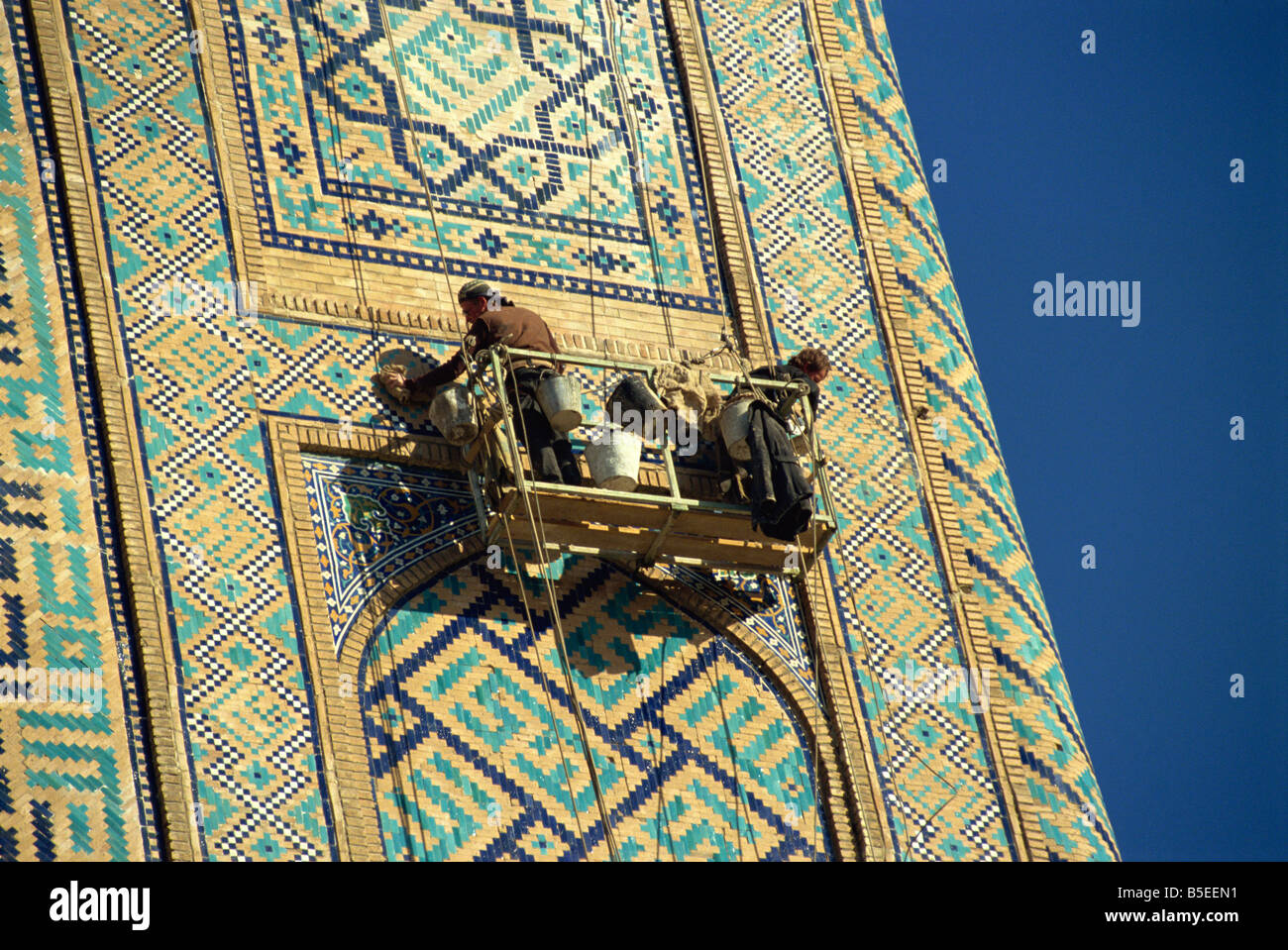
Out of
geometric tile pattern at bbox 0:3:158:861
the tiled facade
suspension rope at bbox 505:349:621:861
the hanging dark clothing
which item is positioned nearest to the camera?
geometric tile pattern at bbox 0:3:158:861

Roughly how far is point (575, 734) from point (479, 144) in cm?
282

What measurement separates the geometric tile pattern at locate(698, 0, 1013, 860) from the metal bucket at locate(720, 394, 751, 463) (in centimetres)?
85

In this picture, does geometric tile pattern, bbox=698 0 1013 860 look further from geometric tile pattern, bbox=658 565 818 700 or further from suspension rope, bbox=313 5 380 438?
suspension rope, bbox=313 5 380 438

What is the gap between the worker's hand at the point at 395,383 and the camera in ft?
36.0

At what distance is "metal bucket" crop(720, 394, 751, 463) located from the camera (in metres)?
10.8

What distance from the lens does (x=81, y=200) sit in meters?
10.9

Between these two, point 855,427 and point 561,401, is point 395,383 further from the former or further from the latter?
point 855,427

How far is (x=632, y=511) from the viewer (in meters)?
10.6

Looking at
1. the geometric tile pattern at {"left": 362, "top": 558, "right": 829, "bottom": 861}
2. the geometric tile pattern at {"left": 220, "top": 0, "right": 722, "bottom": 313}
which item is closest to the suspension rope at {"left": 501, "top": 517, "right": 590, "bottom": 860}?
the geometric tile pattern at {"left": 362, "top": 558, "right": 829, "bottom": 861}

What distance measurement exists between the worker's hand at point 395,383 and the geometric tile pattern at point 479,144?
2.04ft

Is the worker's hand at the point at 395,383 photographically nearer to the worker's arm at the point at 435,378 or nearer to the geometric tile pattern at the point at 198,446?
the worker's arm at the point at 435,378

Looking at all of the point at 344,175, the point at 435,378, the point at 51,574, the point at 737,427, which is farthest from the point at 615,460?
the point at 51,574

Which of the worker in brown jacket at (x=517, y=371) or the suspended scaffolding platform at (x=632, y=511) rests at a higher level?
the worker in brown jacket at (x=517, y=371)

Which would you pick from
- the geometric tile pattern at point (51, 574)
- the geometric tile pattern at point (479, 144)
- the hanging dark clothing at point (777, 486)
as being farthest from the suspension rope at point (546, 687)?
the geometric tile pattern at point (51, 574)
